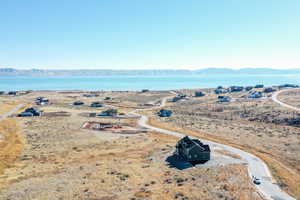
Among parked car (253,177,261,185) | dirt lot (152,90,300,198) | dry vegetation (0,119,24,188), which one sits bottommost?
dirt lot (152,90,300,198)

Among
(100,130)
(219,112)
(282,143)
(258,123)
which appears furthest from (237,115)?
(100,130)

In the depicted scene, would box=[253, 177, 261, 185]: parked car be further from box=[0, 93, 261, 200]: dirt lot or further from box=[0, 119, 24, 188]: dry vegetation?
box=[0, 119, 24, 188]: dry vegetation

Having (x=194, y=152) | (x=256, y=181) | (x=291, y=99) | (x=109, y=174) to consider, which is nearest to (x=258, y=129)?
(x=194, y=152)

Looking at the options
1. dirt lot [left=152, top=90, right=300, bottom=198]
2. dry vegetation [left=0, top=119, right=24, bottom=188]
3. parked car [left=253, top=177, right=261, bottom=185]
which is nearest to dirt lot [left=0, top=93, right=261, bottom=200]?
dry vegetation [left=0, top=119, right=24, bottom=188]

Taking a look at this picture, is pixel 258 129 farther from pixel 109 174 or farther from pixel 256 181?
pixel 109 174

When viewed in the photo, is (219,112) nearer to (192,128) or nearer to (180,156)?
(192,128)

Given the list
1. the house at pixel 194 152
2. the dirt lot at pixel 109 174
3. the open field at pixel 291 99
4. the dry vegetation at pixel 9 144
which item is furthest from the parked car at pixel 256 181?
the open field at pixel 291 99
